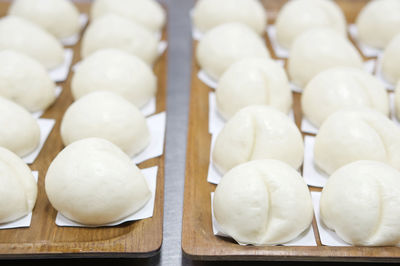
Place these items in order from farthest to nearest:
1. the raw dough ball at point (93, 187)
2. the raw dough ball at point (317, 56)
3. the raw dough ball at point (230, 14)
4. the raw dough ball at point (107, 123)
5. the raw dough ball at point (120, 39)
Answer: the raw dough ball at point (230, 14), the raw dough ball at point (120, 39), the raw dough ball at point (317, 56), the raw dough ball at point (107, 123), the raw dough ball at point (93, 187)

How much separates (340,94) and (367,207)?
2.00ft

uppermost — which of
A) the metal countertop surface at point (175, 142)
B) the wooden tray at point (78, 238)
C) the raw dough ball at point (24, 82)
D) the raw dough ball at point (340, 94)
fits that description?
the raw dough ball at point (340, 94)

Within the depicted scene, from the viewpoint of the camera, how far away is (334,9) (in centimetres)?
240

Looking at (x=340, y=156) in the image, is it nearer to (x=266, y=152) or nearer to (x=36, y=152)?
(x=266, y=152)

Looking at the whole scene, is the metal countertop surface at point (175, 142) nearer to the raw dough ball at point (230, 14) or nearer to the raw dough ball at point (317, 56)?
the raw dough ball at point (230, 14)

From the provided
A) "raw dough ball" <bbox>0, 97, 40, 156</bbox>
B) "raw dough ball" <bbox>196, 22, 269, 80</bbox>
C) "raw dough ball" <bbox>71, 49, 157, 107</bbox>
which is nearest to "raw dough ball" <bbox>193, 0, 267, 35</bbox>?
"raw dough ball" <bbox>196, 22, 269, 80</bbox>

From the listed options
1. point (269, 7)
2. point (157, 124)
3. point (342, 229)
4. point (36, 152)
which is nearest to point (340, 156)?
point (342, 229)

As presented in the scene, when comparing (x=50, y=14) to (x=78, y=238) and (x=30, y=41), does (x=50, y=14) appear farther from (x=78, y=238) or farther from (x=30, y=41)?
(x=78, y=238)

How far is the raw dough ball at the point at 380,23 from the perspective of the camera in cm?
227

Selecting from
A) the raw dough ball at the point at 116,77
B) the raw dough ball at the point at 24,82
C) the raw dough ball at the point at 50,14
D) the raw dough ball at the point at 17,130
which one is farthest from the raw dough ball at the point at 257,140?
the raw dough ball at the point at 50,14

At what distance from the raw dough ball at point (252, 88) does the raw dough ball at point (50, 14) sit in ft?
3.32

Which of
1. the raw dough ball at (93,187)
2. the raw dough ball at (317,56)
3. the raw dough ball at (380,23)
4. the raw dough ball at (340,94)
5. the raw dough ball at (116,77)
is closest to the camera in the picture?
the raw dough ball at (93,187)

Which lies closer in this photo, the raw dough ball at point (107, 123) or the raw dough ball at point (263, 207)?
the raw dough ball at point (263, 207)

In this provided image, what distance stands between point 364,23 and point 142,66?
3.85 ft
